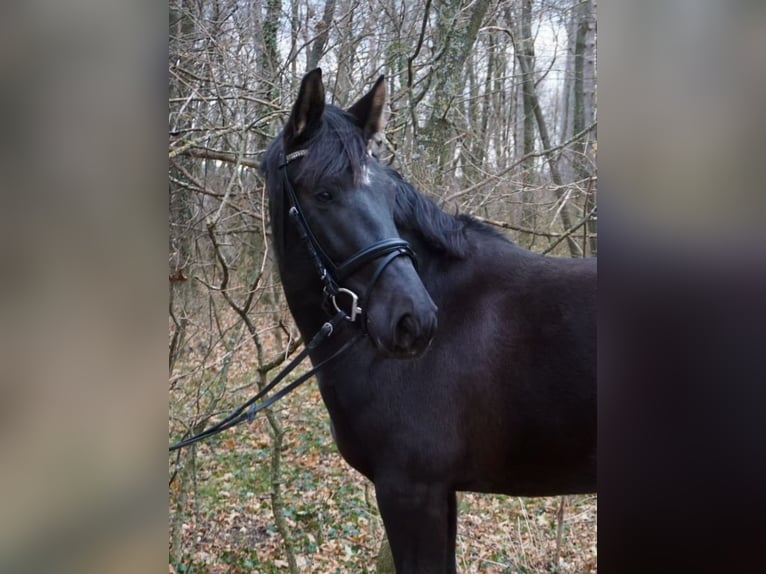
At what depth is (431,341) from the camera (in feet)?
6.20

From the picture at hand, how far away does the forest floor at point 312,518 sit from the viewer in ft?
9.77

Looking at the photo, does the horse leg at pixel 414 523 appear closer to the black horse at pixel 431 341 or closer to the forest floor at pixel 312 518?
the black horse at pixel 431 341

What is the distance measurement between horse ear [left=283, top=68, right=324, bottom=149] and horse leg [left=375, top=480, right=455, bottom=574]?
4.06ft

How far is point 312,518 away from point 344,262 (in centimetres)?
222

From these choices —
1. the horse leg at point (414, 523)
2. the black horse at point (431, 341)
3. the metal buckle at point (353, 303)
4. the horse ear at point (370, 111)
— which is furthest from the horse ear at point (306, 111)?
the horse leg at point (414, 523)

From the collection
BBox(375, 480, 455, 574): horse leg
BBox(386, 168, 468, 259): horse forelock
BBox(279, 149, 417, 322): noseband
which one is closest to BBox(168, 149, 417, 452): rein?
BBox(279, 149, 417, 322): noseband

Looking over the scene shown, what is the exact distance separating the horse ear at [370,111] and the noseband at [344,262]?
252mm

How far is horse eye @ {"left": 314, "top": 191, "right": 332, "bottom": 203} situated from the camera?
6.21ft

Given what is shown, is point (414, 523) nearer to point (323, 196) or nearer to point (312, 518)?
point (323, 196)

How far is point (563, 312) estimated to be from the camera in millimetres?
2074

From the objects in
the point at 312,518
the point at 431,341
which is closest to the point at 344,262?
the point at 431,341

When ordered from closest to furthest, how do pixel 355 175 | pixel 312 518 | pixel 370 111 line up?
pixel 355 175 < pixel 370 111 < pixel 312 518
